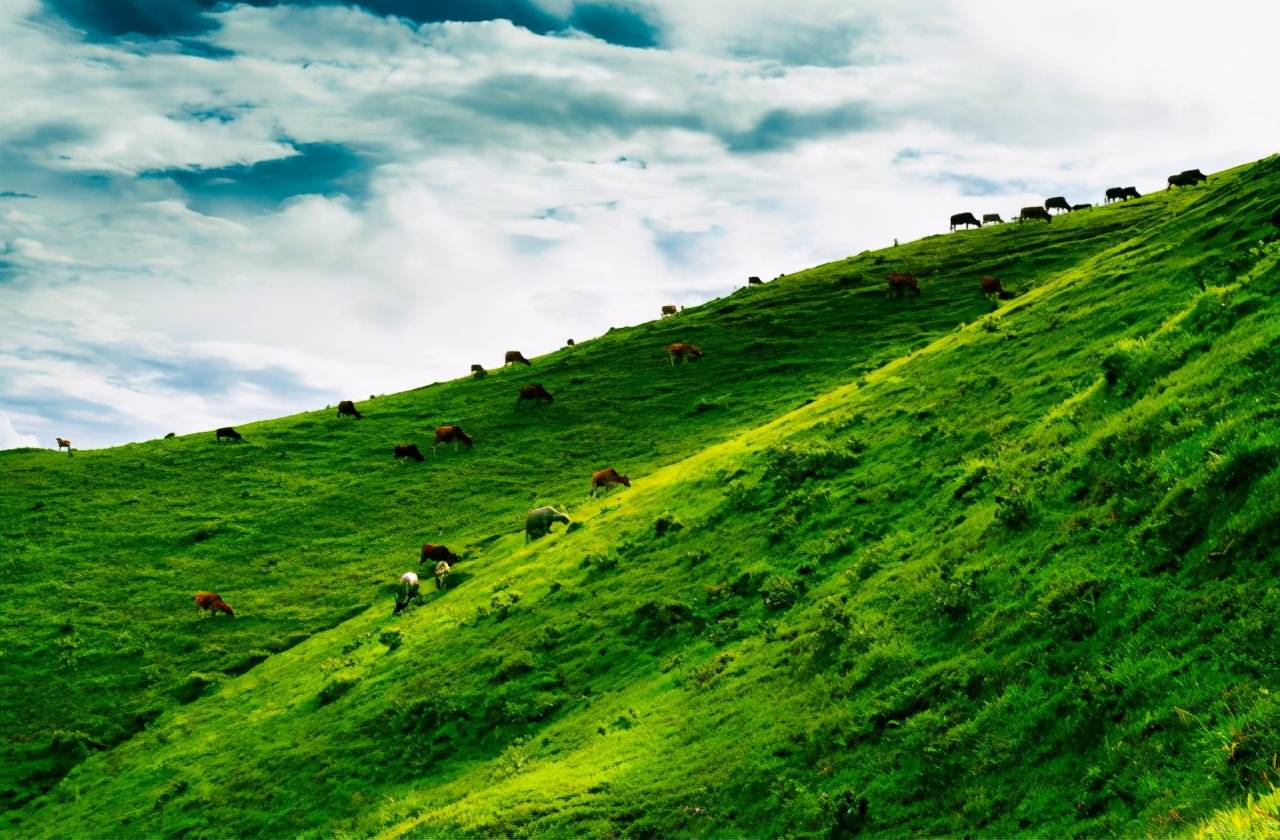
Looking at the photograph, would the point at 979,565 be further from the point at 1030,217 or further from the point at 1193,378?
the point at 1030,217

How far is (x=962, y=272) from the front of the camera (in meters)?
68.1

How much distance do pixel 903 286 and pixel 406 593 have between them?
49831mm

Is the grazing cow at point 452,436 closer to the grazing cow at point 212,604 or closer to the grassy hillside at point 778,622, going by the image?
the grassy hillside at point 778,622

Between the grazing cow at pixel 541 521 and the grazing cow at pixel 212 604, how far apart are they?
14.5 meters

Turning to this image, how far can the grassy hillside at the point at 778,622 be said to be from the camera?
927 cm

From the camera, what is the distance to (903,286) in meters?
66.2

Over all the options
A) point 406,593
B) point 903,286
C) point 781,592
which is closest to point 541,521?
point 406,593

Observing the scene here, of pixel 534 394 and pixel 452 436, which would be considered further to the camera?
pixel 534 394

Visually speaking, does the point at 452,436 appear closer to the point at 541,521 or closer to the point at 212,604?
the point at 212,604

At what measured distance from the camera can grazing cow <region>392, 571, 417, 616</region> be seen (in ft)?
103

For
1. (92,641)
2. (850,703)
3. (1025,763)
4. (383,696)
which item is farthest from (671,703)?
(92,641)

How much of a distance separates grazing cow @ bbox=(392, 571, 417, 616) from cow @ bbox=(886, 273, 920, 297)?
4852 centimetres

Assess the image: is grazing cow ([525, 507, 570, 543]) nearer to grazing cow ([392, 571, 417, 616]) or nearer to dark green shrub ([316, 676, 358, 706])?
grazing cow ([392, 571, 417, 616])

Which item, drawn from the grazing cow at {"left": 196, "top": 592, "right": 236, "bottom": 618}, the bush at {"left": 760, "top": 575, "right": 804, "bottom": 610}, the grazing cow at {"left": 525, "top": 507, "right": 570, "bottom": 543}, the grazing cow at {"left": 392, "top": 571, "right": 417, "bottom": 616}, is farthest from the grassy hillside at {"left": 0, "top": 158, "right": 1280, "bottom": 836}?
the grazing cow at {"left": 525, "top": 507, "right": 570, "bottom": 543}
